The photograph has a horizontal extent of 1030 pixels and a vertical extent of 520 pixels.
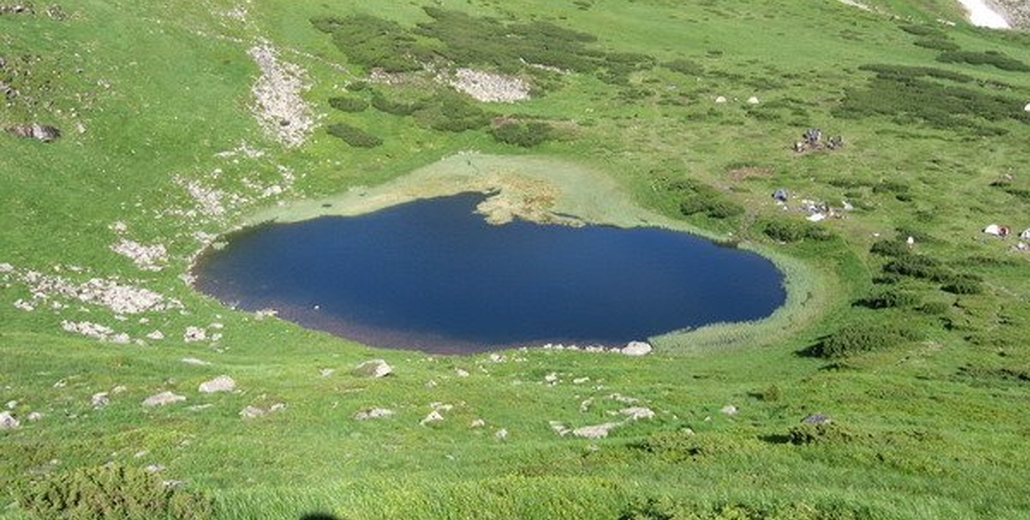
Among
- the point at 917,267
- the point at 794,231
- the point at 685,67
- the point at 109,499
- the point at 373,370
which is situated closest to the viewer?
the point at 109,499

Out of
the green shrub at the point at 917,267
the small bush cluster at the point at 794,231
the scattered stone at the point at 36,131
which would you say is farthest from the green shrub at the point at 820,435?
the scattered stone at the point at 36,131

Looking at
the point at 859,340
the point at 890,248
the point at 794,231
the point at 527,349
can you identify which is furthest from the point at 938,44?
the point at 527,349

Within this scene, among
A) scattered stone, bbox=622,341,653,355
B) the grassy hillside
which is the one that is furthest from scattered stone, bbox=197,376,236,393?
scattered stone, bbox=622,341,653,355

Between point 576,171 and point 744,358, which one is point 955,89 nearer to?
point 576,171

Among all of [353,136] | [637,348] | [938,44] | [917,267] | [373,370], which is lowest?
[637,348]

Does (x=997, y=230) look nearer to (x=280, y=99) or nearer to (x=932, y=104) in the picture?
(x=932, y=104)

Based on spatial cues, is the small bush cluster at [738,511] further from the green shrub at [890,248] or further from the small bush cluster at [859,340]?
the green shrub at [890,248]

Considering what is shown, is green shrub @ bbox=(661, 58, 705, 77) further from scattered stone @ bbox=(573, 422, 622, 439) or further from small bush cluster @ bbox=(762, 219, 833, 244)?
scattered stone @ bbox=(573, 422, 622, 439)
